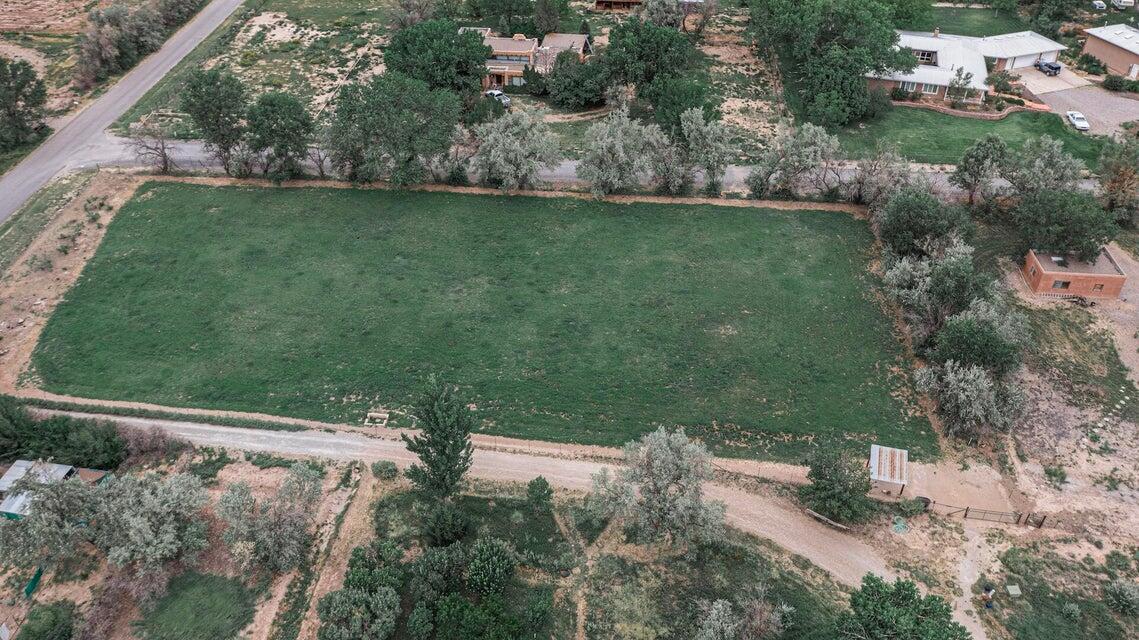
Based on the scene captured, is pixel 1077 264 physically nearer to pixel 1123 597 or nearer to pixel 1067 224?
pixel 1067 224

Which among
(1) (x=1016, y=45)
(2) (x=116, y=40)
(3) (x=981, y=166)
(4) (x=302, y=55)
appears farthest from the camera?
(4) (x=302, y=55)

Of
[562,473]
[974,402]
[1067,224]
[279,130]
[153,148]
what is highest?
[279,130]

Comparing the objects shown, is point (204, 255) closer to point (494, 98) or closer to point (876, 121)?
point (494, 98)

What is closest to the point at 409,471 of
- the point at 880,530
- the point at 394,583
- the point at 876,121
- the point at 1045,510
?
the point at 394,583

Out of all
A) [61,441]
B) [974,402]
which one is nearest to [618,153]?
[974,402]

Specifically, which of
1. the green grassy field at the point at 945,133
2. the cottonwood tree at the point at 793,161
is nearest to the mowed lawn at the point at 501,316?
the cottonwood tree at the point at 793,161

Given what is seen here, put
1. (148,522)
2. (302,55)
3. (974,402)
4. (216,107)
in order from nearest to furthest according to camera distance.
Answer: (148,522) → (974,402) → (216,107) → (302,55)
